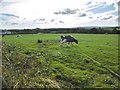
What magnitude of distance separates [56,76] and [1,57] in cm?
510

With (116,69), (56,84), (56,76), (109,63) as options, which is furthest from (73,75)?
(109,63)

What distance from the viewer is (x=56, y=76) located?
11.7 metres

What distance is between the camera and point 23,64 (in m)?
13.3

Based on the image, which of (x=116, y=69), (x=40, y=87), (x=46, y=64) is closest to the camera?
(x=40, y=87)

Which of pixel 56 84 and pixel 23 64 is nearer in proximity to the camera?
pixel 56 84

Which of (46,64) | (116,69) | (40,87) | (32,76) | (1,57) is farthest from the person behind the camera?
(1,57)

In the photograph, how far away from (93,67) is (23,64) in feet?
11.4

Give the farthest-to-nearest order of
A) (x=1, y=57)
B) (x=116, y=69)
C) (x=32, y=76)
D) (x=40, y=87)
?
1. (x=1, y=57)
2. (x=116, y=69)
3. (x=32, y=76)
4. (x=40, y=87)

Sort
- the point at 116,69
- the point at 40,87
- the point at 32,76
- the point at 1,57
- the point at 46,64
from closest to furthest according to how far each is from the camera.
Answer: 1. the point at 40,87
2. the point at 32,76
3. the point at 116,69
4. the point at 46,64
5. the point at 1,57

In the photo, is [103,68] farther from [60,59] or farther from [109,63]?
[60,59]


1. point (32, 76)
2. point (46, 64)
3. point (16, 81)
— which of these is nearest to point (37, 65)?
Result: point (46, 64)

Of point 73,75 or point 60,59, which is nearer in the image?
point 73,75

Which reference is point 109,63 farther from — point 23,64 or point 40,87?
point 40,87

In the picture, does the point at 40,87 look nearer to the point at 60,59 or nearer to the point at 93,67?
the point at 93,67
